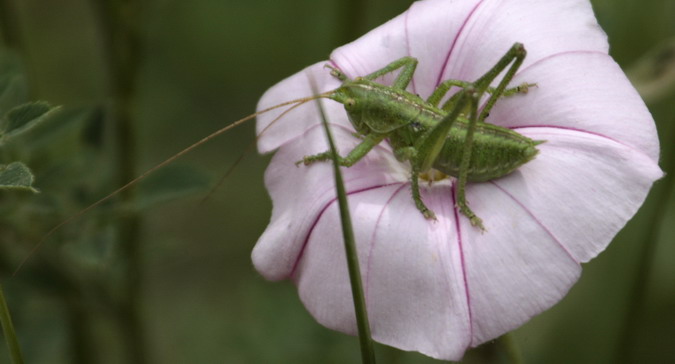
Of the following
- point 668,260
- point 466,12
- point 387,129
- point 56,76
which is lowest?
point 668,260

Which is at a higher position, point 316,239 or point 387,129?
point 387,129

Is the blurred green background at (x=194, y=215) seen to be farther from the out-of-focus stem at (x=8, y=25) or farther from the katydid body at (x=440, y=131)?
the katydid body at (x=440, y=131)

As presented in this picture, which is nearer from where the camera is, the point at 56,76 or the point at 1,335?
the point at 1,335

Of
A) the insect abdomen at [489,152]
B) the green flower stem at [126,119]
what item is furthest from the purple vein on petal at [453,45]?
the green flower stem at [126,119]

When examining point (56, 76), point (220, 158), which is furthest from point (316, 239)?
point (56, 76)

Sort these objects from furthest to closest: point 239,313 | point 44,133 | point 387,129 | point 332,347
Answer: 1. point 239,313
2. point 332,347
3. point 44,133
4. point 387,129

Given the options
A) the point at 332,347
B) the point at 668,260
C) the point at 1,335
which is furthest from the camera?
the point at 668,260

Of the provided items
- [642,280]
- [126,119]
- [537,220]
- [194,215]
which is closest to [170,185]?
[126,119]

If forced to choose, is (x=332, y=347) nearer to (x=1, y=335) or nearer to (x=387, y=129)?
(x=1, y=335)
